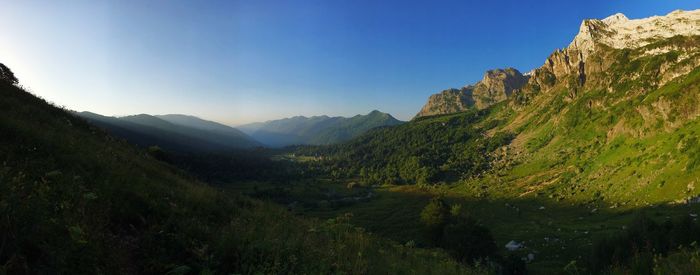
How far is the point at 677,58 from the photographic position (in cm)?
19588

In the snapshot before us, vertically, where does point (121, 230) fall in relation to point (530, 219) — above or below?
above

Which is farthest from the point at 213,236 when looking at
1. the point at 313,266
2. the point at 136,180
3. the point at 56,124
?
the point at 56,124

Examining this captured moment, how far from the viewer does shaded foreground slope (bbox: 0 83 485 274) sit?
6281mm

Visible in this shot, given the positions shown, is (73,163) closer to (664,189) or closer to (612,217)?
(612,217)

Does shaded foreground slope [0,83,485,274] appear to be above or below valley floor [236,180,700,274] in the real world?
above

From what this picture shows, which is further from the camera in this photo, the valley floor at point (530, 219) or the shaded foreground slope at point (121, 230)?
the valley floor at point (530, 219)

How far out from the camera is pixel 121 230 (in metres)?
9.89

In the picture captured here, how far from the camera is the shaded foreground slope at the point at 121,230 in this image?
20.6 feet

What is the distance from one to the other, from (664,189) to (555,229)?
3406 centimetres

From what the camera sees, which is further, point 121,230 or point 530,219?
point 530,219

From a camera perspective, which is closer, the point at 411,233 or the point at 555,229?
the point at 555,229

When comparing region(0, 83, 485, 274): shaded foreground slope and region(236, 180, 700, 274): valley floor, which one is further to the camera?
region(236, 180, 700, 274): valley floor

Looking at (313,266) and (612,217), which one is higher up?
(313,266)

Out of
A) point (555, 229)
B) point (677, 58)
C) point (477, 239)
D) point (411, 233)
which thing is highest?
point (677, 58)
